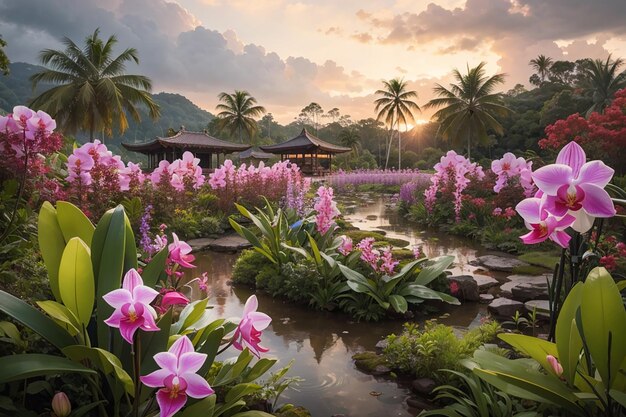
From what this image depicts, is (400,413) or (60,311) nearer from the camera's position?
(60,311)

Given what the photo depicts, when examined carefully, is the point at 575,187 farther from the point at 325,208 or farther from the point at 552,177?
the point at 325,208

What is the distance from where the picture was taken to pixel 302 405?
8.37 feet

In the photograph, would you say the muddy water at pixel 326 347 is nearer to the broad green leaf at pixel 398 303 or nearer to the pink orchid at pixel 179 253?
the broad green leaf at pixel 398 303

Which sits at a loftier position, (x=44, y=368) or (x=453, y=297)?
(x=44, y=368)

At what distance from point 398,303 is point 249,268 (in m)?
2.18

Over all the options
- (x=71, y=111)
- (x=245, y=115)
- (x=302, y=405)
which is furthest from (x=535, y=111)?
(x=302, y=405)

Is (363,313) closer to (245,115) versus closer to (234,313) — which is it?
(234,313)

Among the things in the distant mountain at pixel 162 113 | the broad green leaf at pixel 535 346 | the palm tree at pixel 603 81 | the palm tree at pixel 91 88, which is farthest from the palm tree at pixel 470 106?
the distant mountain at pixel 162 113

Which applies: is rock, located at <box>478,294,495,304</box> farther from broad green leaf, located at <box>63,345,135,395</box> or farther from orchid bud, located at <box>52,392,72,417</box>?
orchid bud, located at <box>52,392,72,417</box>

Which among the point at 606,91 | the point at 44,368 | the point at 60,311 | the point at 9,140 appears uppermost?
the point at 606,91

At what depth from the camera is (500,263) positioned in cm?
600

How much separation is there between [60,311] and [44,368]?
211mm

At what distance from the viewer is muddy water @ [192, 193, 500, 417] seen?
2.58 metres

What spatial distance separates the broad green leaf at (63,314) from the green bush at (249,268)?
11.4 ft
